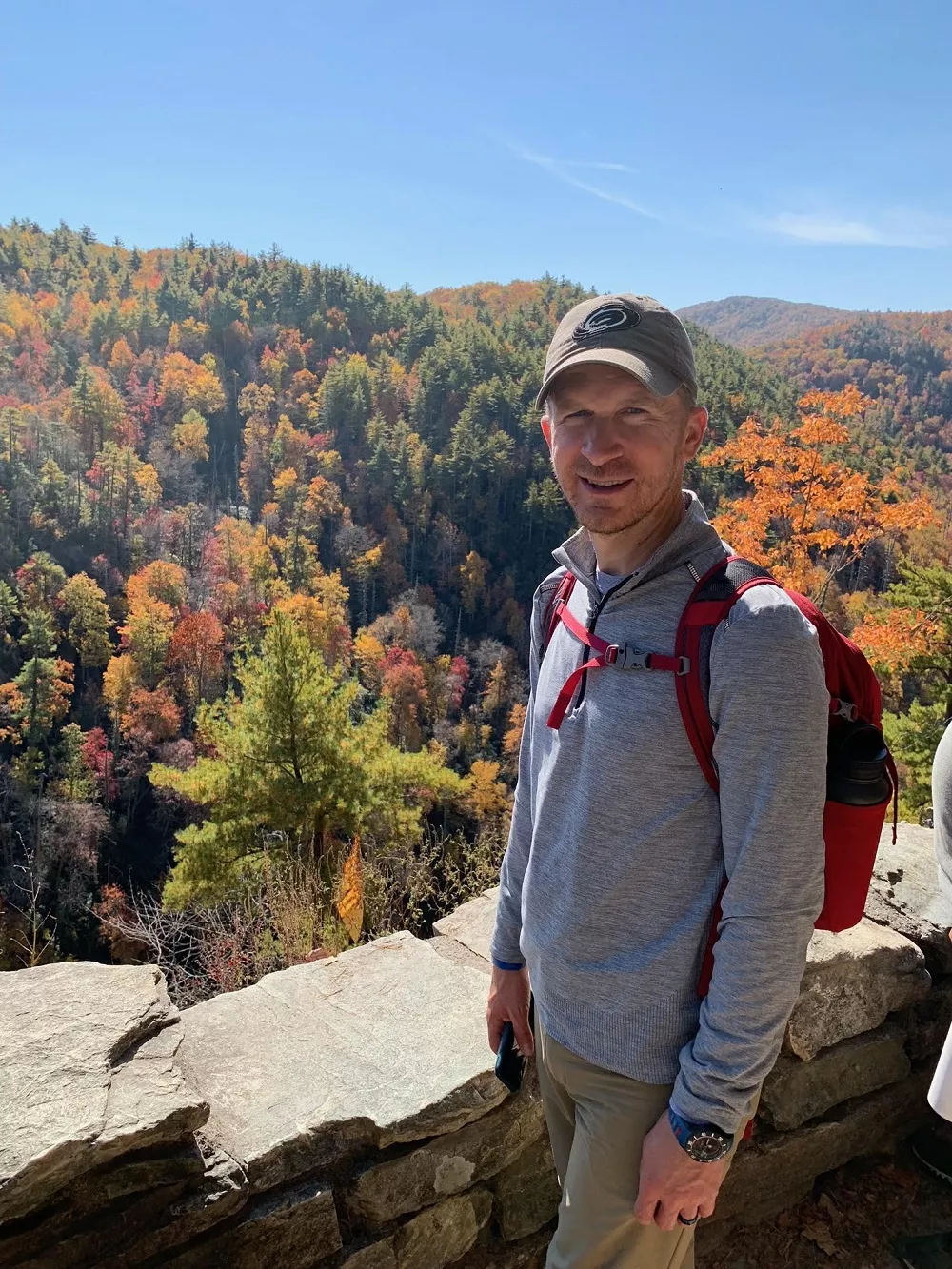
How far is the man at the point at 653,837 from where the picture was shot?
96cm

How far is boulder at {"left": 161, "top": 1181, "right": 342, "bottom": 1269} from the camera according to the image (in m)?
1.44

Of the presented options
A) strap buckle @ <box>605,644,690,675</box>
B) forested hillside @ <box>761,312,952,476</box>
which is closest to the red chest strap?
strap buckle @ <box>605,644,690,675</box>

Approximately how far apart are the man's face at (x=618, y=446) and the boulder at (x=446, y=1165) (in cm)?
133

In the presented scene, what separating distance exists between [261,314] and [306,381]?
1413cm

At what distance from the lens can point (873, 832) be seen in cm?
102

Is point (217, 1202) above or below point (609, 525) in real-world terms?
below

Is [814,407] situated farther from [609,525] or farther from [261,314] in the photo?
[261,314]

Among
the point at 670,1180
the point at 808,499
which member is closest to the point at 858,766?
the point at 670,1180

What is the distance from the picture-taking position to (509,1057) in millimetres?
1527

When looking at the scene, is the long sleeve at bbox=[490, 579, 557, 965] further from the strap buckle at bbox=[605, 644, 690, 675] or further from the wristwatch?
the wristwatch

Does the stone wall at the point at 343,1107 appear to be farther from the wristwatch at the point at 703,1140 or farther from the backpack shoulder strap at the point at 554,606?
the backpack shoulder strap at the point at 554,606

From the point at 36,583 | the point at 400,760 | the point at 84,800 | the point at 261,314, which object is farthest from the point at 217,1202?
the point at 261,314

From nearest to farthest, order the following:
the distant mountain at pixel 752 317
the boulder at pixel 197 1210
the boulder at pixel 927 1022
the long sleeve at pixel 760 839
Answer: the long sleeve at pixel 760 839 → the boulder at pixel 197 1210 → the boulder at pixel 927 1022 → the distant mountain at pixel 752 317

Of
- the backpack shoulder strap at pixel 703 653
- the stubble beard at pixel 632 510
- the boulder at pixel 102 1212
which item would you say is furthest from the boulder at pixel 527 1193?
the stubble beard at pixel 632 510
